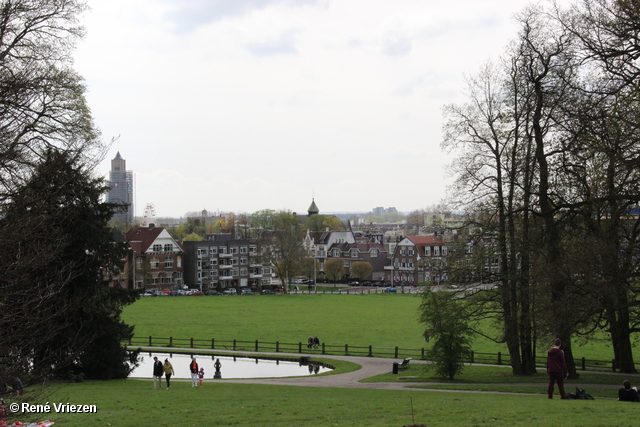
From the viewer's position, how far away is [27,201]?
11430mm

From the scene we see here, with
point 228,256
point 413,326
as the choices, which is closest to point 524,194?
point 413,326

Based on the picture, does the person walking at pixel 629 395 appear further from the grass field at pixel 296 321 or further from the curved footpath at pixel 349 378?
the grass field at pixel 296 321

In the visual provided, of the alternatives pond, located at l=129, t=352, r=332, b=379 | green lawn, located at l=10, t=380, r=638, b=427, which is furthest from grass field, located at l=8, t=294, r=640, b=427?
pond, located at l=129, t=352, r=332, b=379

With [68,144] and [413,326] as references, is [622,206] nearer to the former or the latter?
[68,144]

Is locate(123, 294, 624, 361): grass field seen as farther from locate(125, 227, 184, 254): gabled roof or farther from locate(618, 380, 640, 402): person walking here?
locate(618, 380, 640, 402): person walking

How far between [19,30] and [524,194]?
64.1 ft

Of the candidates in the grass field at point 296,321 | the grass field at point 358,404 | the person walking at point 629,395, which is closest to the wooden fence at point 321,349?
the grass field at point 296,321

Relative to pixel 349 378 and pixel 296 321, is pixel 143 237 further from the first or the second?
pixel 349 378

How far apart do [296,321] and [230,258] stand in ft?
194

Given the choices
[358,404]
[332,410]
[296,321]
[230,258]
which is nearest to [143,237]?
[230,258]

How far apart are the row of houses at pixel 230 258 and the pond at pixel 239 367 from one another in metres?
55.5

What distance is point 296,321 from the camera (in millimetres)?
64500

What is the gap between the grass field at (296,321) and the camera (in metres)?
50.6

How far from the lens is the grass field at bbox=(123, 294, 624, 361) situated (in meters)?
50.6
